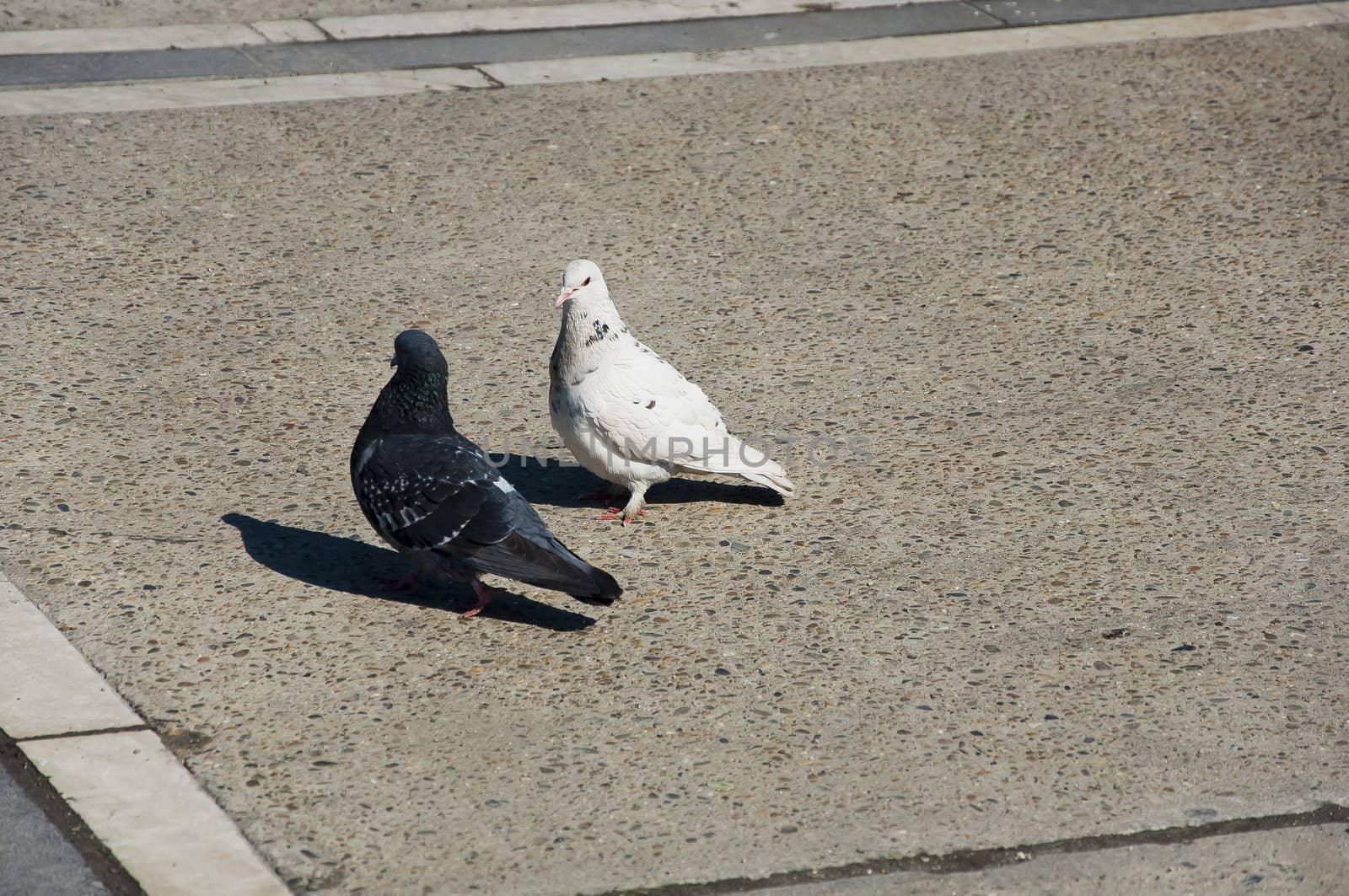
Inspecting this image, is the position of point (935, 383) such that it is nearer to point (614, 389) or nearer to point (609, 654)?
point (614, 389)

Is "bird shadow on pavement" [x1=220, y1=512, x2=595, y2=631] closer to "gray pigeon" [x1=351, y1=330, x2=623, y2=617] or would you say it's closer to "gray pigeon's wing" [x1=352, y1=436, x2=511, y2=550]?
"gray pigeon" [x1=351, y1=330, x2=623, y2=617]

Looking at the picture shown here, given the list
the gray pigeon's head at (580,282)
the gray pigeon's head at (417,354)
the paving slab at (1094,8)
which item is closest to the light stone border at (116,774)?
the gray pigeon's head at (417,354)

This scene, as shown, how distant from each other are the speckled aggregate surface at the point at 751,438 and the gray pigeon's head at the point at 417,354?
0.71 metres

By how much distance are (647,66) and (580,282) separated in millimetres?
4774

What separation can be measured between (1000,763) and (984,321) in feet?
10.4

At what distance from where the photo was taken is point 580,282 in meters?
5.29

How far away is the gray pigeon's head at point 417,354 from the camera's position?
4.80 meters

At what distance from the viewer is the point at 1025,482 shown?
5586 millimetres

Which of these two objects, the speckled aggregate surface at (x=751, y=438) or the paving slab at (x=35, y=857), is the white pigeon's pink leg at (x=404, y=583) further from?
the paving slab at (x=35, y=857)

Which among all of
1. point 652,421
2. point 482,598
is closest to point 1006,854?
point 482,598

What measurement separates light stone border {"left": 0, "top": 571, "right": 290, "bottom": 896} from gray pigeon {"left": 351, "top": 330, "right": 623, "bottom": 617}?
0.94m

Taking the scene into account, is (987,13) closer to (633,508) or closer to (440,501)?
(633,508)

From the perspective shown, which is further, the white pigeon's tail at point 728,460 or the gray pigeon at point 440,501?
the white pigeon's tail at point 728,460

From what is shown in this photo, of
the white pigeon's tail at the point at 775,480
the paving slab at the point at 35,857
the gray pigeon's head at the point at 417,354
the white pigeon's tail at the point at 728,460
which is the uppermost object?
the gray pigeon's head at the point at 417,354
